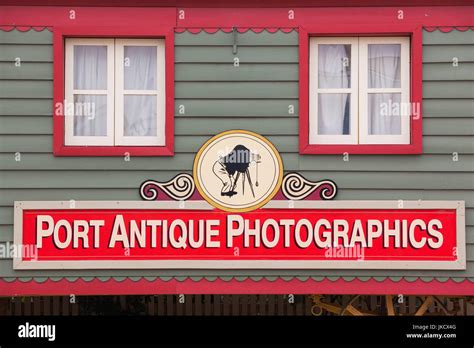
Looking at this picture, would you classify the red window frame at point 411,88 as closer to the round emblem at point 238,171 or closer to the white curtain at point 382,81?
the white curtain at point 382,81

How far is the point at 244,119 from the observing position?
875 cm

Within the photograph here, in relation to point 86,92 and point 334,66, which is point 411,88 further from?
point 86,92

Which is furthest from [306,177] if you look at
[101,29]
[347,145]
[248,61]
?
[101,29]

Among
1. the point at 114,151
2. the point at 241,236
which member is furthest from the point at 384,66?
the point at 114,151

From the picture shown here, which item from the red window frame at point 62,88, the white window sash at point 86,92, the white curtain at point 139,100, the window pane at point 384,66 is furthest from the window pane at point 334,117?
the white window sash at point 86,92

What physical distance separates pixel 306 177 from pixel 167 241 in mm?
1741

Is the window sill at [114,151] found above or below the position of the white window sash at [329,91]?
below

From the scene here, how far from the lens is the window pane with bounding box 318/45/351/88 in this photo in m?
8.87

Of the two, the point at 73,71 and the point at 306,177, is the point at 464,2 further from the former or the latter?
the point at 73,71

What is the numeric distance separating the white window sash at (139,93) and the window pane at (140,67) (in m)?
0.05

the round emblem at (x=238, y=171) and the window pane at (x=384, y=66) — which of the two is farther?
the window pane at (x=384, y=66)

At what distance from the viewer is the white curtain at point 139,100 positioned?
884 centimetres

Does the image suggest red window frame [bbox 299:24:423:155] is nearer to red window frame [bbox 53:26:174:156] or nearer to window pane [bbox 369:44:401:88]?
window pane [bbox 369:44:401:88]

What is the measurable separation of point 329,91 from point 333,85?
0.31 ft
